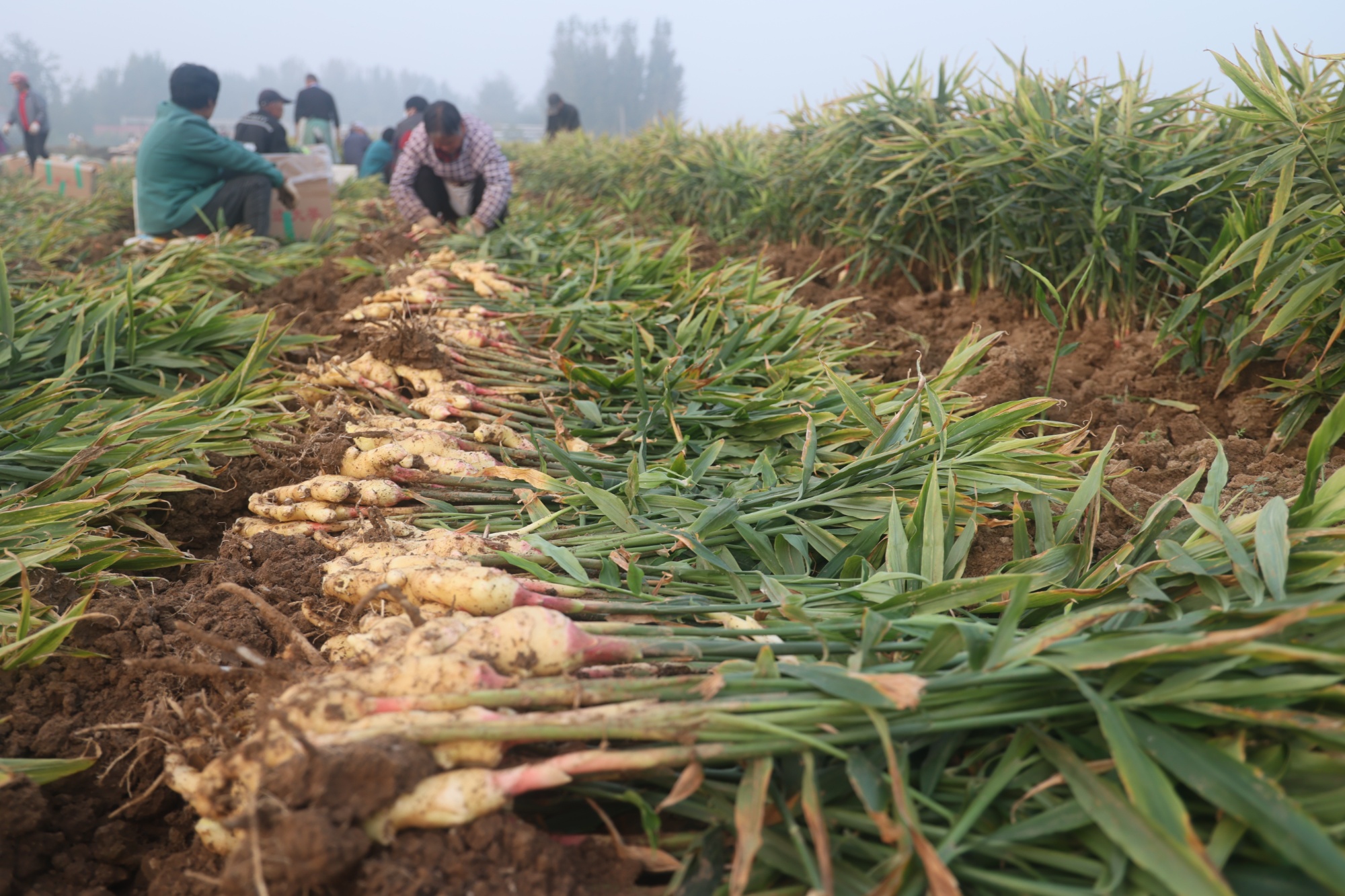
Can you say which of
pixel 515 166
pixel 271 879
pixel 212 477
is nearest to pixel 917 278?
pixel 212 477

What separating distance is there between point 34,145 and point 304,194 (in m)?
11.4

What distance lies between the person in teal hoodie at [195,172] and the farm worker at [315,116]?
8.56 metres

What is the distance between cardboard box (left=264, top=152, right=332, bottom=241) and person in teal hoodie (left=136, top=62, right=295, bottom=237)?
1.16 ft

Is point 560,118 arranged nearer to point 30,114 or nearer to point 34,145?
point 30,114

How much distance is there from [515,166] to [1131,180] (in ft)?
42.6

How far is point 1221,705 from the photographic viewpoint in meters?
1.01

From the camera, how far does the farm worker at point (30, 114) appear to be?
12922mm

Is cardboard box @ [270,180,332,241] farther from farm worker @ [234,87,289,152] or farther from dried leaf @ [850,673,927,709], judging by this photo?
dried leaf @ [850,673,927,709]

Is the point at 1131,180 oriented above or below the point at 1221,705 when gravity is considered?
above

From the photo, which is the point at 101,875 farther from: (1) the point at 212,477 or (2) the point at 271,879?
(1) the point at 212,477

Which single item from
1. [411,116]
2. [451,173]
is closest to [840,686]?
[451,173]

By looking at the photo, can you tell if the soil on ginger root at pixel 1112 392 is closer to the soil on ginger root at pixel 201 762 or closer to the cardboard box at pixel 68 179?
the soil on ginger root at pixel 201 762

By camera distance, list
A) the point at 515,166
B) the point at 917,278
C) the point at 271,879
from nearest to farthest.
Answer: the point at 271,879 < the point at 917,278 < the point at 515,166

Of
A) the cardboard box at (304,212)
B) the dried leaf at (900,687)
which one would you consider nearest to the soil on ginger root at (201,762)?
the dried leaf at (900,687)
